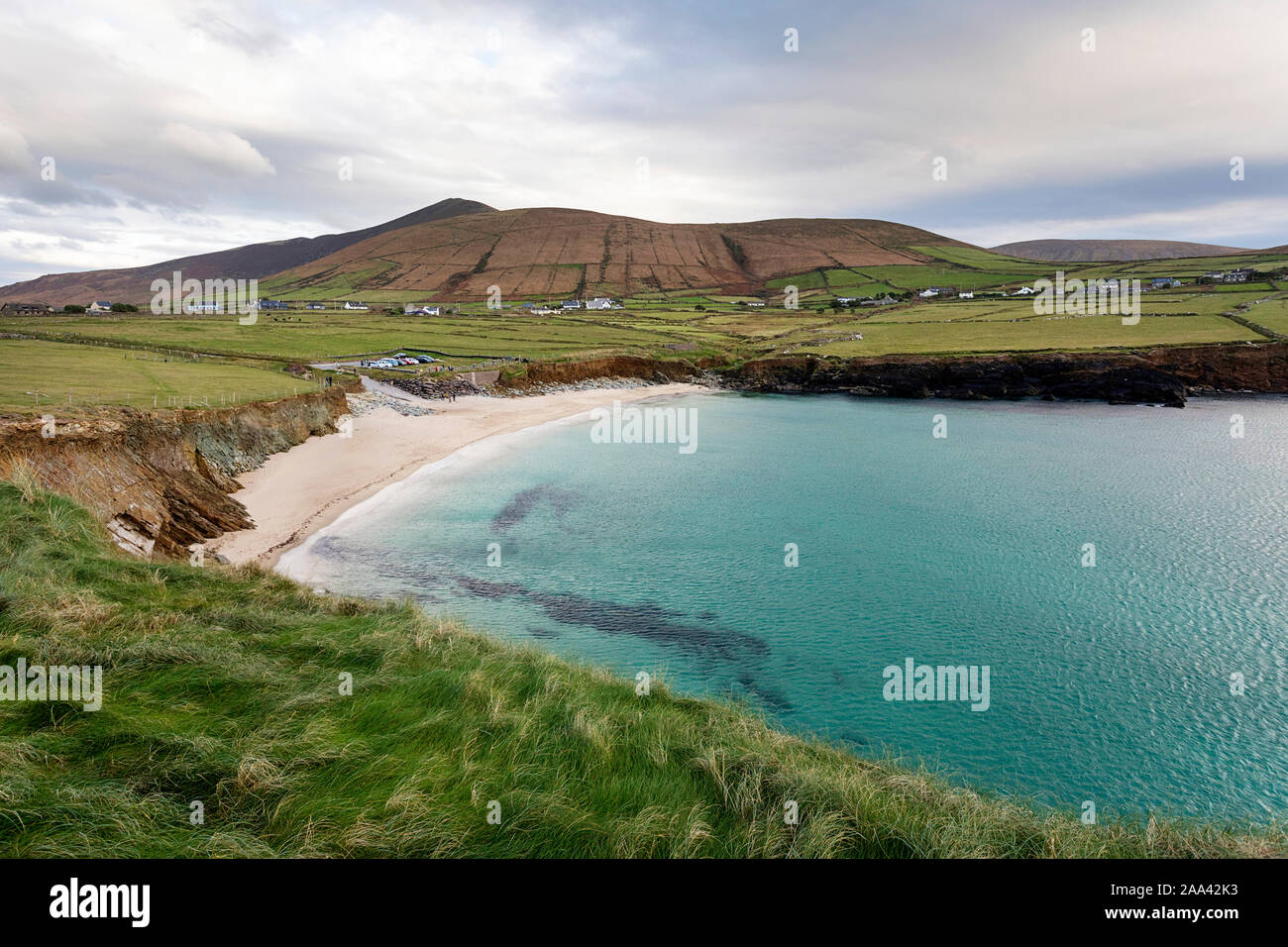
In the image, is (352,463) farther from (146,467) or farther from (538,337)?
(538,337)

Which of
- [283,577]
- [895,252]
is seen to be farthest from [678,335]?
[895,252]

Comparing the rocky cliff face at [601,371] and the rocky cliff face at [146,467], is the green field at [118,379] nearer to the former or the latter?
A: the rocky cliff face at [146,467]

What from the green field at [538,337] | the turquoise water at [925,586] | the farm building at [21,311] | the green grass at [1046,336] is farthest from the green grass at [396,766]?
the farm building at [21,311]

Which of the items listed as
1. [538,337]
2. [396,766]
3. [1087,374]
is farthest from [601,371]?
[396,766]

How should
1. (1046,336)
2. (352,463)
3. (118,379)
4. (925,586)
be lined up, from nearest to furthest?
(925,586) → (118,379) → (352,463) → (1046,336)

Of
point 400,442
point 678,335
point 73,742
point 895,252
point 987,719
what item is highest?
point 895,252

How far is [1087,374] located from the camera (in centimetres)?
6688

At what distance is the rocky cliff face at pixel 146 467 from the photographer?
1830 cm

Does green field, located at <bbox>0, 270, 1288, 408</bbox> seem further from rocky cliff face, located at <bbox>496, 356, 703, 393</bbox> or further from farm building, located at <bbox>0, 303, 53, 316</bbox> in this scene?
farm building, located at <bbox>0, 303, 53, 316</bbox>

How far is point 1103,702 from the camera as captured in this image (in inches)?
557

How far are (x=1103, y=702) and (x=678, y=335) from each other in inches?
3485

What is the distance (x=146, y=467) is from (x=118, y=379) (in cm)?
1378

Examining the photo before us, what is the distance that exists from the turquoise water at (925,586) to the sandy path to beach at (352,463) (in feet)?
5.56
